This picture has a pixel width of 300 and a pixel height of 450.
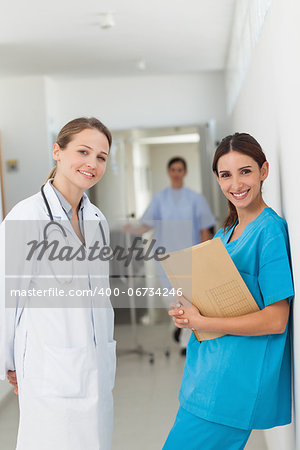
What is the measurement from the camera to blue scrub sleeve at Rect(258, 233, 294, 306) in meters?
1.61

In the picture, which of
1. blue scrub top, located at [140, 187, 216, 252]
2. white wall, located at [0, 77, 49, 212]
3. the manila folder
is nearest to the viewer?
the manila folder

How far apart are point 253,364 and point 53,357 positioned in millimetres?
592

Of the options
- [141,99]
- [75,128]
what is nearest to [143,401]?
[75,128]

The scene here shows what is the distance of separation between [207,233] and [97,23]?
2020 mm


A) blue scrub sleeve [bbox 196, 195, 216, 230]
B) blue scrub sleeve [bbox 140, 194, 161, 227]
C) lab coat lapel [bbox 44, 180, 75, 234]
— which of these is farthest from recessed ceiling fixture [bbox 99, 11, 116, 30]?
lab coat lapel [bbox 44, 180, 75, 234]

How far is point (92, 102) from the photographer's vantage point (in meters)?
6.62

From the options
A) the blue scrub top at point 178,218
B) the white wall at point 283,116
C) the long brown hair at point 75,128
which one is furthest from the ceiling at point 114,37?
the long brown hair at point 75,128

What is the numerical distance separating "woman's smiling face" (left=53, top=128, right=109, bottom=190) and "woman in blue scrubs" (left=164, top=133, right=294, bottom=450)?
1.36ft

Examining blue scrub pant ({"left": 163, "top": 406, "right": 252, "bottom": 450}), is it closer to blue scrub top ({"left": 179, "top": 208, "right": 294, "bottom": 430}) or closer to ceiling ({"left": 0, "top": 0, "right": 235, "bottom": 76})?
blue scrub top ({"left": 179, "top": 208, "right": 294, "bottom": 430})

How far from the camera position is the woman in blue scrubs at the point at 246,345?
162 cm

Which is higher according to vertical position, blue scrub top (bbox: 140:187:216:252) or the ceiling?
the ceiling

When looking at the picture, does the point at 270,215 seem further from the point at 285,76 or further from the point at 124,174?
the point at 124,174

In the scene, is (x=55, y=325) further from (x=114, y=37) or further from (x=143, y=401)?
(x=114, y=37)

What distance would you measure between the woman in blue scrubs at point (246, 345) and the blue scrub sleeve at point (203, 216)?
137 inches
